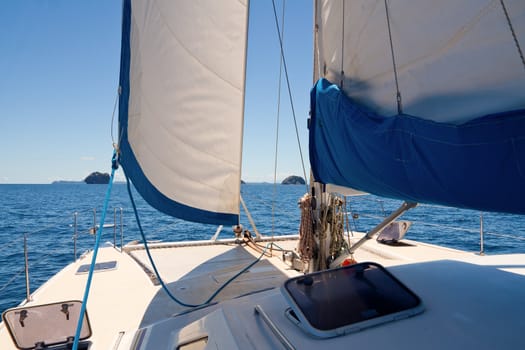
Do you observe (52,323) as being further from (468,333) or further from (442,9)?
(442,9)

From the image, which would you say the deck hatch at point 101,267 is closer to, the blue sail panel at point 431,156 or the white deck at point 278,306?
the white deck at point 278,306

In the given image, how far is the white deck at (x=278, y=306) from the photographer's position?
1.54 meters

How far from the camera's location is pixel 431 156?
4.73ft

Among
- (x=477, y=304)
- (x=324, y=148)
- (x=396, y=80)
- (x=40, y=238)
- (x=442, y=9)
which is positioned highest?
(x=442, y=9)

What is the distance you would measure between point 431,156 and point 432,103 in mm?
347

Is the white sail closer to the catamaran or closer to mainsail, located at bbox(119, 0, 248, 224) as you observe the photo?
the catamaran

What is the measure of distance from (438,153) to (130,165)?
2.06 meters

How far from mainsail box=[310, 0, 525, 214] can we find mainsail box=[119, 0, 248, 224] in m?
1.44

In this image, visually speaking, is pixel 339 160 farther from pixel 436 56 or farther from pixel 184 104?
pixel 184 104

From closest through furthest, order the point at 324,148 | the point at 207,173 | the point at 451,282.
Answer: the point at 451,282
the point at 324,148
the point at 207,173

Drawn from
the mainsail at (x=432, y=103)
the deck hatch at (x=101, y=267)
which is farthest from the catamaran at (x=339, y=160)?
the deck hatch at (x=101, y=267)

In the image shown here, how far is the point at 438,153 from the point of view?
4.67ft

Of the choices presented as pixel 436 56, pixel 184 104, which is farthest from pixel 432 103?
pixel 184 104

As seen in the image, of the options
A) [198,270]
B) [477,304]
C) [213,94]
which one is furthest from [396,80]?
[198,270]
